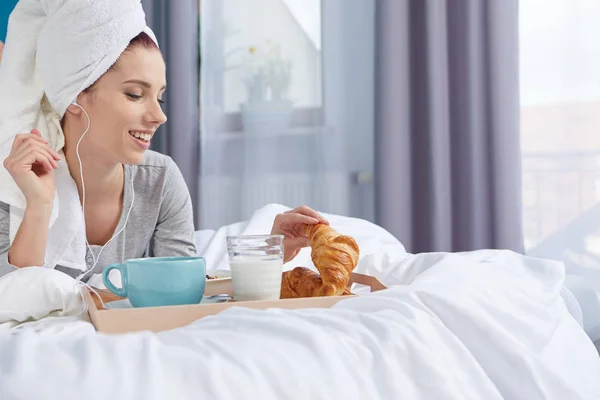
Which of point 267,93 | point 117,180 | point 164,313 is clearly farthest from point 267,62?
point 164,313

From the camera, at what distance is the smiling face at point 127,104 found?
1.32 meters

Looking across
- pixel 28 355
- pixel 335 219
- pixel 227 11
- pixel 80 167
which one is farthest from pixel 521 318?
pixel 227 11

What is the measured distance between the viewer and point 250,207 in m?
3.17

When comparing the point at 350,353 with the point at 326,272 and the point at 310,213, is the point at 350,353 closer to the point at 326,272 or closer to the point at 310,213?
the point at 326,272

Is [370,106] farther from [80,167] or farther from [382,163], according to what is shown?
[80,167]

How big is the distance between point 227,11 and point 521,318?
103 inches

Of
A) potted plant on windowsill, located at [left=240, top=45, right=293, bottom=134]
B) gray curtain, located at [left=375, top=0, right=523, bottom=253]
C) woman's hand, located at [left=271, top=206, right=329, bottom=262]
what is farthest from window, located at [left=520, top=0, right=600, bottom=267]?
woman's hand, located at [left=271, top=206, right=329, bottom=262]

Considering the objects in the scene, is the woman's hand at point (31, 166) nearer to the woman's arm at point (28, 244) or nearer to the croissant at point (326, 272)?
the woman's arm at point (28, 244)

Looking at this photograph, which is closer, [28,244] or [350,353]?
[350,353]

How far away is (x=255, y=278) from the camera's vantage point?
2.91 feet

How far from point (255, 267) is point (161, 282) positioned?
121 mm

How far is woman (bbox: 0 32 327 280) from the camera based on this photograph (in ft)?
3.97

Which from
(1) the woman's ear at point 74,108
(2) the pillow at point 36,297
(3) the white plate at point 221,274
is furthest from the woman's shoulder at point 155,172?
(2) the pillow at point 36,297

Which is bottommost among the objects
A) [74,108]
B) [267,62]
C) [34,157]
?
[34,157]
